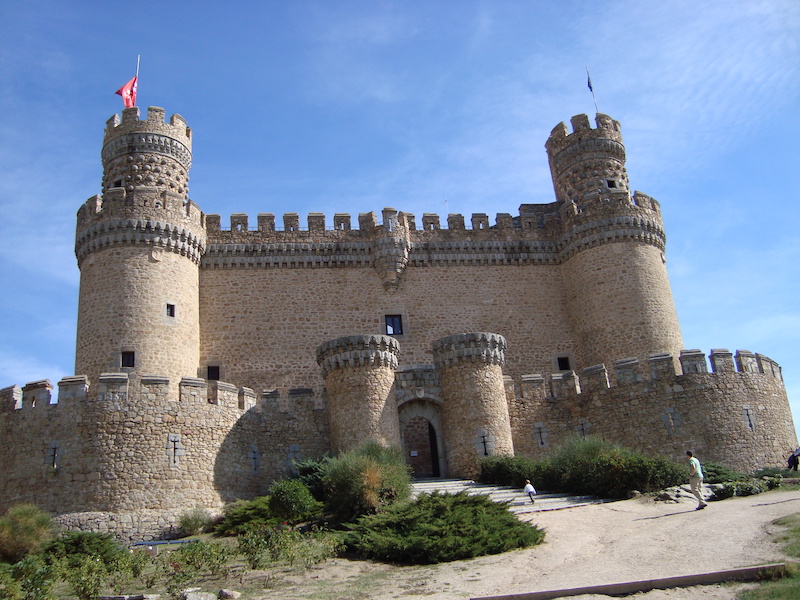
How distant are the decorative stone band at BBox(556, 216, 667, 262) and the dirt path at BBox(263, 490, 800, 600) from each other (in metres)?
13.7

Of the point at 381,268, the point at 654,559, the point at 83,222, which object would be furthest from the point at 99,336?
the point at 654,559

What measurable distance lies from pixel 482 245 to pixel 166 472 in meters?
14.1

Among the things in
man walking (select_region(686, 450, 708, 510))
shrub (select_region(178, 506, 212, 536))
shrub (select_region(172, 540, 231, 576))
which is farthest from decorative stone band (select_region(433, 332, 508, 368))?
shrub (select_region(172, 540, 231, 576))

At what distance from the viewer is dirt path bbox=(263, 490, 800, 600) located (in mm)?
8844

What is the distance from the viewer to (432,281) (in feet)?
85.8

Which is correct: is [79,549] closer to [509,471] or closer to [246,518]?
[246,518]

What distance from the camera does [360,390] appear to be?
62.4ft

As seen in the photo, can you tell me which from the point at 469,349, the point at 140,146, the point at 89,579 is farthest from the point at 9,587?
the point at 140,146

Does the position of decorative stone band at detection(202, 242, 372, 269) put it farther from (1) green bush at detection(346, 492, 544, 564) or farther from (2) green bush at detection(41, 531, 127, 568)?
(1) green bush at detection(346, 492, 544, 564)

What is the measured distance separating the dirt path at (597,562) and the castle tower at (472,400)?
19.6 ft

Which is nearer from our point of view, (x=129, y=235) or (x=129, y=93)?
(x=129, y=235)

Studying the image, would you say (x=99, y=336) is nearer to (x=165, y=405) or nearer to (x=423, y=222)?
(x=165, y=405)

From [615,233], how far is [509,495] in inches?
489

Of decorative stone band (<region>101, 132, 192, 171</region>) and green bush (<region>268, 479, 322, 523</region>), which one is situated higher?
decorative stone band (<region>101, 132, 192, 171</region>)
